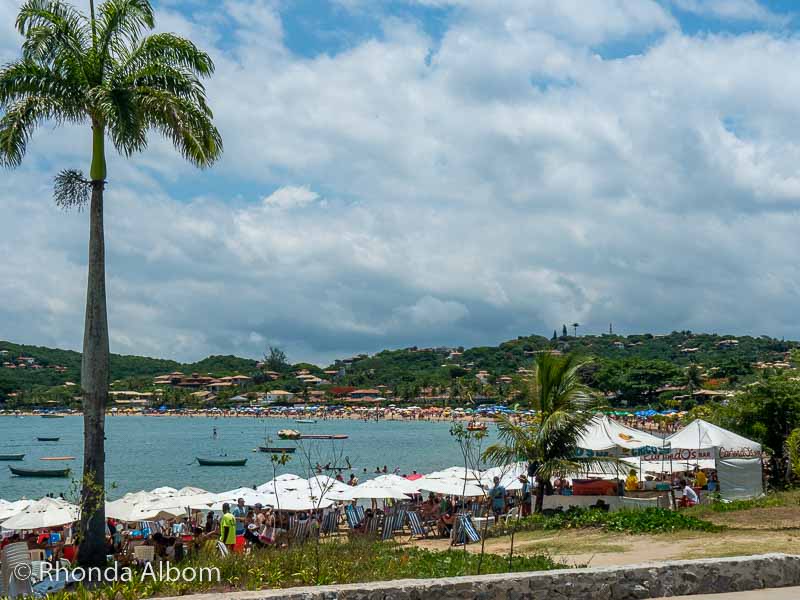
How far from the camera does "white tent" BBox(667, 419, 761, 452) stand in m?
20.3

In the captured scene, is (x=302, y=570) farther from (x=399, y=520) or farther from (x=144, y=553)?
(x=399, y=520)

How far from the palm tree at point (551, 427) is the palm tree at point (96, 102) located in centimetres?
808

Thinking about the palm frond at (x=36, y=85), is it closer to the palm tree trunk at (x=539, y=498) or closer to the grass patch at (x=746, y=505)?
the palm tree trunk at (x=539, y=498)

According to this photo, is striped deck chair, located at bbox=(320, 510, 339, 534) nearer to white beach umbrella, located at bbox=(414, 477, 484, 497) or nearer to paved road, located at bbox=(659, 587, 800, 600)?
white beach umbrella, located at bbox=(414, 477, 484, 497)

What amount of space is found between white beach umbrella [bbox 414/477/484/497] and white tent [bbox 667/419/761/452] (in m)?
5.35

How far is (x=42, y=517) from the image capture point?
18094 mm

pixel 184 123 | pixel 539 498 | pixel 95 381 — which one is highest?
pixel 184 123

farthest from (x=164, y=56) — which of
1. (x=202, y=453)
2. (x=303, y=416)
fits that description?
(x=303, y=416)

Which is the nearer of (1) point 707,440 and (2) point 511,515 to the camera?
(2) point 511,515

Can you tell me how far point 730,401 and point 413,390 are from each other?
469 feet

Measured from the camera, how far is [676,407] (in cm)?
10350

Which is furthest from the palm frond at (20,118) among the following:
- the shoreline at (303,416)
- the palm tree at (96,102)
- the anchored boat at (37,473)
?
the shoreline at (303,416)

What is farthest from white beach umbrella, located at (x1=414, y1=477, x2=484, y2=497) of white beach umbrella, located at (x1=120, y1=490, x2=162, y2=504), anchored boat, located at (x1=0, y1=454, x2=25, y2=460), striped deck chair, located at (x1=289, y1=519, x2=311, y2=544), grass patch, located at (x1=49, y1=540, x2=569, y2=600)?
anchored boat, located at (x1=0, y1=454, x2=25, y2=460)

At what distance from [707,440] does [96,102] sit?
624 inches
